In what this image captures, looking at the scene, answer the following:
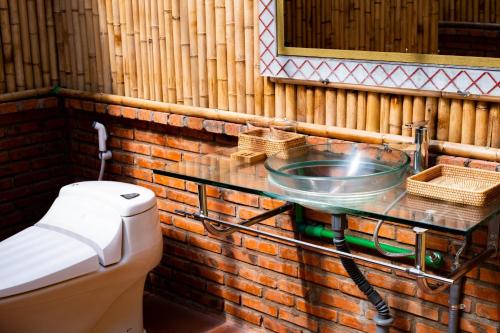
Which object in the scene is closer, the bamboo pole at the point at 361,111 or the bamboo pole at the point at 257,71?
the bamboo pole at the point at 361,111

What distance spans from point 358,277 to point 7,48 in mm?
1855

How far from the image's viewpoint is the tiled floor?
2.91 meters

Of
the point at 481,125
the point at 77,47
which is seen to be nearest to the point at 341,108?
the point at 481,125

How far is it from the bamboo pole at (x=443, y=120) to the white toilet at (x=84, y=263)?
1.04 metres

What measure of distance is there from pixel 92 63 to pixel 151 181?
0.57m

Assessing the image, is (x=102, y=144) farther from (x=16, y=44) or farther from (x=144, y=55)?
(x=16, y=44)

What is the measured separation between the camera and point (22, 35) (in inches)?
125

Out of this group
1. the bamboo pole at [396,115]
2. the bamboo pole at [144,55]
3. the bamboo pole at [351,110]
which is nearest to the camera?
the bamboo pole at [396,115]

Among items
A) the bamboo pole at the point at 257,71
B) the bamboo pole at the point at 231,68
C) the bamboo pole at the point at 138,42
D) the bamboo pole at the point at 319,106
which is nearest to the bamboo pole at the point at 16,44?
the bamboo pole at the point at 138,42

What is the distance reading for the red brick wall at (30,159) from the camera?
321cm

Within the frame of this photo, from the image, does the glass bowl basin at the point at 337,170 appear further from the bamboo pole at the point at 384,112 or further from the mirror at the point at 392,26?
the mirror at the point at 392,26

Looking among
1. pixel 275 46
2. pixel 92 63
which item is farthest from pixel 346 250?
pixel 92 63

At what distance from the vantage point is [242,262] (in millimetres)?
2809

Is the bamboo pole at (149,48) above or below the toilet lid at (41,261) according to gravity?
above
